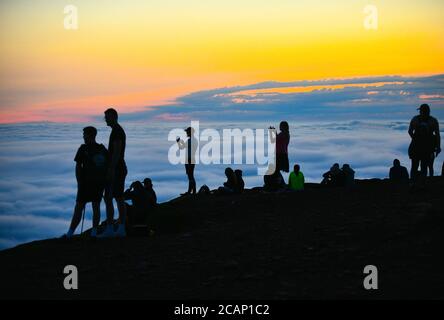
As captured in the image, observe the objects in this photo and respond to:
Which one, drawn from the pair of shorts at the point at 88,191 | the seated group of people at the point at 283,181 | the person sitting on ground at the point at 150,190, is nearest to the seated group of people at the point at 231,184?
the seated group of people at the point at 283,181

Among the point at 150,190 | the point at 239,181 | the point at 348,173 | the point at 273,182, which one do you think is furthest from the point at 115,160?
the point at 348,173

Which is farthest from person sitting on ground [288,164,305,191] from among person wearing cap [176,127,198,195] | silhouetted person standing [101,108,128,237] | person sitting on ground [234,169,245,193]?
silhouetted person standing [101,108,128,237]

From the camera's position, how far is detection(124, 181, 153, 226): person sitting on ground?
13.9m

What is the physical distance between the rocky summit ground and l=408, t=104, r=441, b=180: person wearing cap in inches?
33.8

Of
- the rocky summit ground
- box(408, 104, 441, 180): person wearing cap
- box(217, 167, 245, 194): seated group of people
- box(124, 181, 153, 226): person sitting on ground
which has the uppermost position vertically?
box(408, 104, 441, 180): person wearing cap

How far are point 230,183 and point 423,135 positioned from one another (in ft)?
21.8

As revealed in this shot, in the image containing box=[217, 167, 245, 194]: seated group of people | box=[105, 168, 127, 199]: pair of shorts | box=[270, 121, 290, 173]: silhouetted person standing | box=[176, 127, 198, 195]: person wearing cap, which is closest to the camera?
box=[105, 168, 127, 199]: pair of shorts

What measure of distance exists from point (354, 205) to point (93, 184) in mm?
5353

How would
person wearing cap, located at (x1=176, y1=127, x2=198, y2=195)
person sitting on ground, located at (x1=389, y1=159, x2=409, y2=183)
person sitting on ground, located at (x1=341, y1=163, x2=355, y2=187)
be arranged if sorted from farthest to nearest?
person sitting on ground, located at (x1=389, y1=159, x2=409, y2=183), person sitting on ground, located at (x1=341, y1=163, x2=355, y2=187), person wearing cap, located at (x1=176, y1=127, x2=198, y2=195)

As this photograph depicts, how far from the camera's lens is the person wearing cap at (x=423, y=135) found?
45.0ft

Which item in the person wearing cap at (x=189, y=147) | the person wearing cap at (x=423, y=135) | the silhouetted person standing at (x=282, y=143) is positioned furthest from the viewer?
the person wearing cap at (x=189, y=147)

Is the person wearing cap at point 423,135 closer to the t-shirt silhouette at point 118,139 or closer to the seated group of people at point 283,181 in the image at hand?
the seated group of people at point 283,181

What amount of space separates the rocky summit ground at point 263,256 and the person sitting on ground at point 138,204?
277 mm

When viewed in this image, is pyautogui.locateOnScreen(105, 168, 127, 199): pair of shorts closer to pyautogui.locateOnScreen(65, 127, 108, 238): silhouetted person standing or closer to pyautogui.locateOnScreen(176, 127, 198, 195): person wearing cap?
pyautogui.locateOnScreen(65, 127, 108, 238): silhouetted person standing
